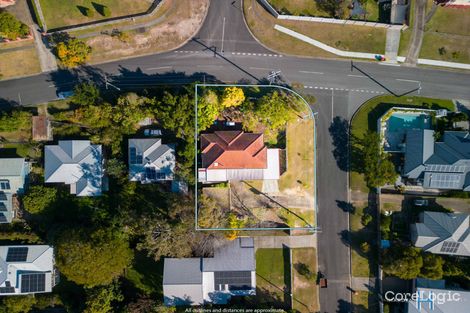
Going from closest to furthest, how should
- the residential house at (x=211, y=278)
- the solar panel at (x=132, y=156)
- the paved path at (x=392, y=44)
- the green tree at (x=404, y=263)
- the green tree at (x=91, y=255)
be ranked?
1. the green tree at (x=91, y=255)
2. the green tree at (x=404, y=263)
3. the residential house at (x=211, y=278)
4. the solar panel at (x=132, y=156)
5. the paved path at (x=392, y=44)

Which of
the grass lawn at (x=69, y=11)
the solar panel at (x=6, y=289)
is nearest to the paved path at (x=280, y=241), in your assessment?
the solar panel at (x=6, y=289)

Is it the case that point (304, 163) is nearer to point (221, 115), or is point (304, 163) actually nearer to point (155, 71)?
point (221, 115)

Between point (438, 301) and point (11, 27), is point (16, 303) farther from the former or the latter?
point (438, 301)

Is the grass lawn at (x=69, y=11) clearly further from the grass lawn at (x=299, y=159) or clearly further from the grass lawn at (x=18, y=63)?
the grass lawn at (x=299, y=159)

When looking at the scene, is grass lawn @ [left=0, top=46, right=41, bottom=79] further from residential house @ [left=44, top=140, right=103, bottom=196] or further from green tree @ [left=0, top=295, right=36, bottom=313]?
green tree @ [left=0, top=295, right=36, bottom=313]

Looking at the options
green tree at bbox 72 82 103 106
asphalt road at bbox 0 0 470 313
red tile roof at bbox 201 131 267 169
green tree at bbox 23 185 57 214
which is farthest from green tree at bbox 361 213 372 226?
green tree at bbox 23 185 57 214
